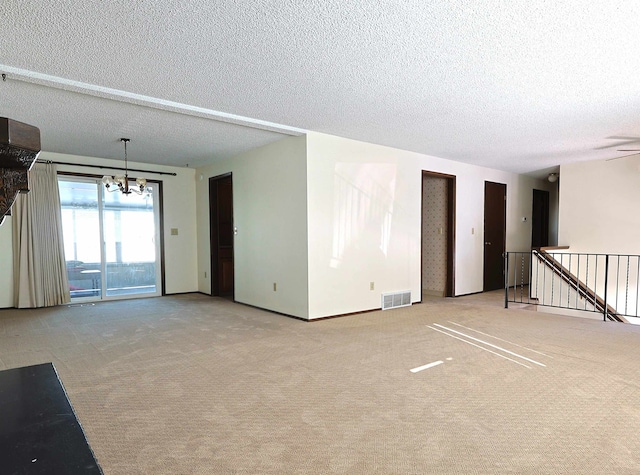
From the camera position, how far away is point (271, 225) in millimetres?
5500

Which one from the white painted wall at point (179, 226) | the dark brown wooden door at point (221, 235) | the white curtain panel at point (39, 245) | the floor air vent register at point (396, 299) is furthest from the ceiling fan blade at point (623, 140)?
the white curtain panel at point (39, 245)

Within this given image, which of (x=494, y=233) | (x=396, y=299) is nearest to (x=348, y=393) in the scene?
(x=396, y=299)

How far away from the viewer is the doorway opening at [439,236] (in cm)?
689

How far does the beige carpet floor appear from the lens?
1.93 meters

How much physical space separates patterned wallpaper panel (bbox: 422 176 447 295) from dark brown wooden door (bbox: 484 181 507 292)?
105cm

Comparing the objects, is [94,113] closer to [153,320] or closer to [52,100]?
[52,100]

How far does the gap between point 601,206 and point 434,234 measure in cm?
290

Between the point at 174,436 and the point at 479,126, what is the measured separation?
14.6 feet

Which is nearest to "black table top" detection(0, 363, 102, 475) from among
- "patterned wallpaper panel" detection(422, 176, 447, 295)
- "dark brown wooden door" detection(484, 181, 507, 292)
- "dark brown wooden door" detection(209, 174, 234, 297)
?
"dark brown wooden door" detection(209, 174, 234, 297)

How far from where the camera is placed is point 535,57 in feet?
9.11

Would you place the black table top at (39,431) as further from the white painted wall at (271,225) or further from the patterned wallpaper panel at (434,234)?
the patterned wallpaper panel at (434,234)

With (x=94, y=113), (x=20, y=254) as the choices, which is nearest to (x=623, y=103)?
(x=94, y=113)

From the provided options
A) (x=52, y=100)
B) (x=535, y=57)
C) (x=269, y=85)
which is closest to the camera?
(x=535, y=57)

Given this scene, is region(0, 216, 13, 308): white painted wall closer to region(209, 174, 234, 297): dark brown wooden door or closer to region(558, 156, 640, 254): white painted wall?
region(209, 174, 234, 297): dark brown wooden door
